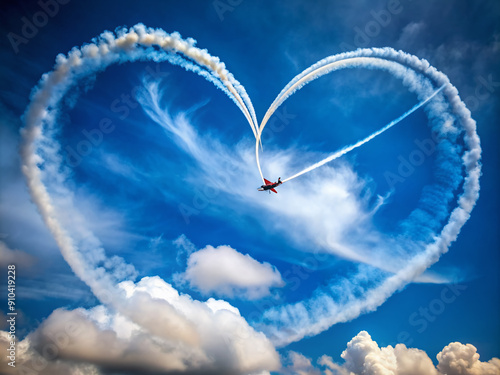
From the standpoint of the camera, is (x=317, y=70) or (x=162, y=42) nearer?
(x=162, y=42)

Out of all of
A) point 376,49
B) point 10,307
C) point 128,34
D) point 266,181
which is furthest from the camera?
point 266,181

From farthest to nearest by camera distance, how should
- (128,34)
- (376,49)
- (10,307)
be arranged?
(376,49) → (10,307) → (128,34)

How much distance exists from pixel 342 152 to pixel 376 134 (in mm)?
6081

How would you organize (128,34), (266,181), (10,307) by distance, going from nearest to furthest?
(128,34)
(10,307)
(266,181)

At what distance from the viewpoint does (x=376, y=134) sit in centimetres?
4319

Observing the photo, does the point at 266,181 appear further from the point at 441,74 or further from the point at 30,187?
the point at 30,187

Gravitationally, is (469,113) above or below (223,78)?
above

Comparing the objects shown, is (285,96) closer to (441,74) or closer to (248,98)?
(248,98)

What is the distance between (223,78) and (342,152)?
905 inches

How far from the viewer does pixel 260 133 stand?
136 feet

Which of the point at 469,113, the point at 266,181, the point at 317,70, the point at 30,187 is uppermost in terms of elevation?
the point at 469,113

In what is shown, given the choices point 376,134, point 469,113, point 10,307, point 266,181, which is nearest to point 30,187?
point 10,307

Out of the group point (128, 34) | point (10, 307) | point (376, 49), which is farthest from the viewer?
point (376, 49)

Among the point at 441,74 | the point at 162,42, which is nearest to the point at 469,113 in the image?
the point at 441,74
